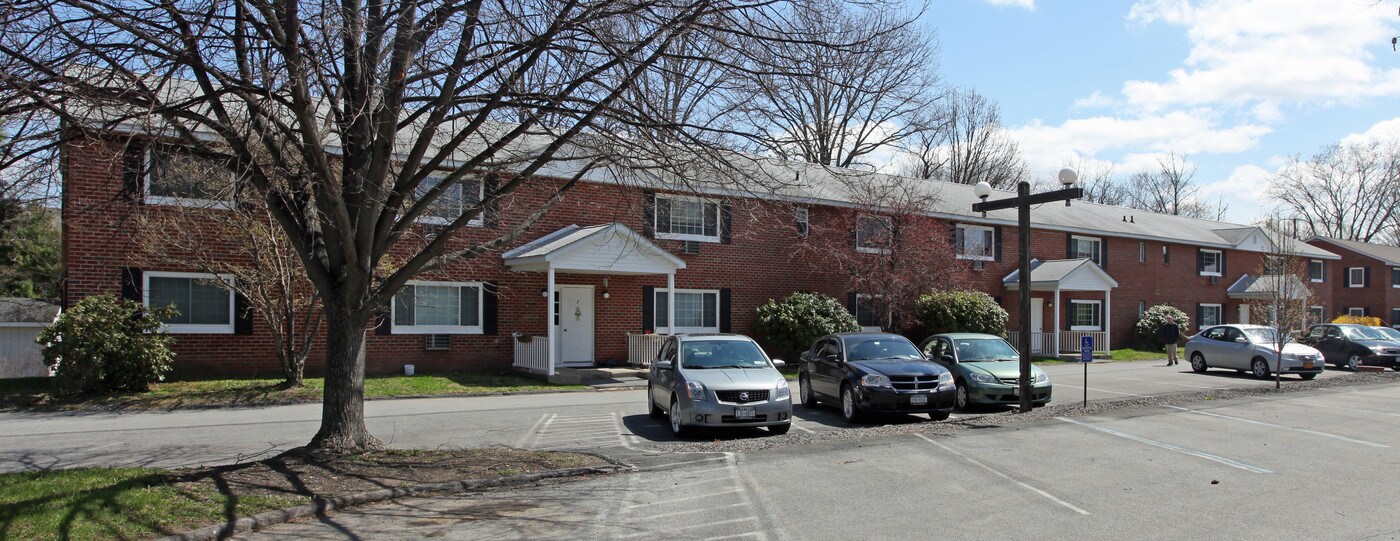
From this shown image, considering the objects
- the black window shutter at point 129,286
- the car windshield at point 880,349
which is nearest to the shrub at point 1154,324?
the car windshield at point 880,349

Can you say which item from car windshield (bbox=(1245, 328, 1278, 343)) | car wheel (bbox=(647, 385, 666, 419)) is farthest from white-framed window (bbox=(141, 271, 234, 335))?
car windshield (bbox=(1245, 328, 1278, 343))

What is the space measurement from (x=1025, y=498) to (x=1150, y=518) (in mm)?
981

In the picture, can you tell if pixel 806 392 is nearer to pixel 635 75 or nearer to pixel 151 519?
pixel 635 75

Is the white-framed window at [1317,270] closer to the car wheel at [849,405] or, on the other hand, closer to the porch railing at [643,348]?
the porch railing at [643,348]

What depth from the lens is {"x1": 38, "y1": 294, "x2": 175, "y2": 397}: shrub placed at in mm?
14820

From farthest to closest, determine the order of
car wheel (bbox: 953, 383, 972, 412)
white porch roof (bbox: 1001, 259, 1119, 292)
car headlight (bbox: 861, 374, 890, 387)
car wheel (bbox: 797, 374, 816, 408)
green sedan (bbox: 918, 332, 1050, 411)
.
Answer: white porch roof (bbox: 1001, 259, 1119, 292) < car wheel (bbox: 797, 374, 816, 408) < car wheel (bbox: 953, 383, 972, 412) < green sedan (bbox: 918, 332, 1050, 411) < car headlight (bbox: 861, 374, 890, 387)

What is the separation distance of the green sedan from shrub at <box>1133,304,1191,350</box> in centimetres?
2063

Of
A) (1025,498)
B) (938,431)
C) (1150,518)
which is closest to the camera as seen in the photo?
(1150,518)

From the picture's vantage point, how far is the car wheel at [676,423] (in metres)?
11.5

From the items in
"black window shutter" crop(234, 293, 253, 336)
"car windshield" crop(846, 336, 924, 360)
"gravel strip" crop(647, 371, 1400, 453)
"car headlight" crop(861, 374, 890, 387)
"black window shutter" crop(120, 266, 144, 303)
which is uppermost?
"black window shutter" crop(120, 266, 144, 303)

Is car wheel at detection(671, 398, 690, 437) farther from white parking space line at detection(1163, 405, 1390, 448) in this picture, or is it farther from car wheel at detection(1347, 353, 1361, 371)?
car wheel at detection(1347, 353, 1361, 371)

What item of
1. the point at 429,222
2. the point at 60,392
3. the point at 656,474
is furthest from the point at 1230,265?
the point at 60,392

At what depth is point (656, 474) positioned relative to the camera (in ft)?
28.2

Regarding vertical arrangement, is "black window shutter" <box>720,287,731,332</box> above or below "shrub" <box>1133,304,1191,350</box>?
above
